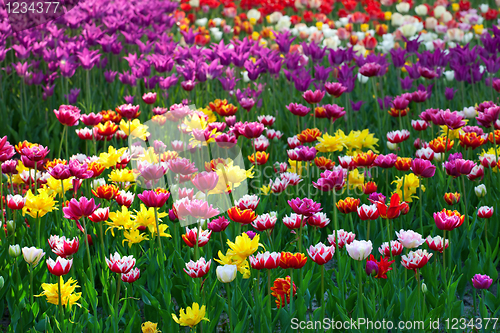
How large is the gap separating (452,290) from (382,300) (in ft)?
0.99

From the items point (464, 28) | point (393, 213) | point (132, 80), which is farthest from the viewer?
point (464, 28)

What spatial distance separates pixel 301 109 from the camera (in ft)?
12.1

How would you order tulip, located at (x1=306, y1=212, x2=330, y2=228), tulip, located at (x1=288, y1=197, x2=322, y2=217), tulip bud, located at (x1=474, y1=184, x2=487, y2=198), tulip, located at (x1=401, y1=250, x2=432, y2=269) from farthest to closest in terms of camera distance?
1. tulip bud, located at (x1=474, y1=184, x2=487, y2=198)
2. tulip, located at (x1=306, y1=212, x2=330, y2=228)
3. tulip, located at (x1=288, y1=197, x2=322, y2=217)
4. tulip, located at (x1=401, y1=250, x2=432, y2=269)

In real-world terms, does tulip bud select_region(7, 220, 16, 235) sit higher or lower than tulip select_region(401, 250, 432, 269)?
lower

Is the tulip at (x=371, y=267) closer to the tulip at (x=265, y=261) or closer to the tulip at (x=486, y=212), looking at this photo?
the tulip at (x=265, y=261)

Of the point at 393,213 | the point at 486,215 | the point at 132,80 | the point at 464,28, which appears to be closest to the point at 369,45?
the point at 464,28

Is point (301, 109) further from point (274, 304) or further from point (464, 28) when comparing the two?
point (464, 28)

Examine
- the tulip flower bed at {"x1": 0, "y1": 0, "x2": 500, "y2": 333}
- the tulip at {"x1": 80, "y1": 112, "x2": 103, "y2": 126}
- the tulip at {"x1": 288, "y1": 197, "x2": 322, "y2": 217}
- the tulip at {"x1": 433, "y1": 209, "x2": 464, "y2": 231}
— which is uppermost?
the tulip at {"x1": 80, "y1": 112, "x2": 103, "y2": 126}

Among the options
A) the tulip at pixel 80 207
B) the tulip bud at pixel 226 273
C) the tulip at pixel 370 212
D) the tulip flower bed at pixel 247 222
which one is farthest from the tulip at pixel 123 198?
the tulip at pixel 370 212

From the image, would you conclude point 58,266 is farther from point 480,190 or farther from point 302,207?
point 480,190

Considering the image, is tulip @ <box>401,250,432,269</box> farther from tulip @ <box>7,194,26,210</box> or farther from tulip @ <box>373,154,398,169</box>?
tulip @ <box>7,194,26,210</box>

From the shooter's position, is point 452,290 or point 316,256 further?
point 452,290

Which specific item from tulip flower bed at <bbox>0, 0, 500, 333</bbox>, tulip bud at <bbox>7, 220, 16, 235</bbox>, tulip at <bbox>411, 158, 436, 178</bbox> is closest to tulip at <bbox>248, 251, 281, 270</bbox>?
tulip flower bed at <bbox>0, 0, 500, 333</bbox>

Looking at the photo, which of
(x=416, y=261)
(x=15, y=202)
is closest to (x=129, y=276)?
(x=15, y=202)
